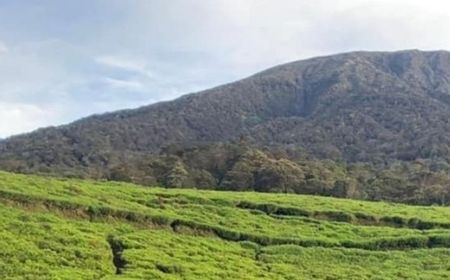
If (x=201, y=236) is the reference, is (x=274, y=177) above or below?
above

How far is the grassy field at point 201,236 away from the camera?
3747cm

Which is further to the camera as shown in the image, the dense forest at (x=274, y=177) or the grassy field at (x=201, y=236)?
the dense forest at (x=274, y=177)

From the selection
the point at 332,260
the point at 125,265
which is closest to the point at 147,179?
the point at 332,260

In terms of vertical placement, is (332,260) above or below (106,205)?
below

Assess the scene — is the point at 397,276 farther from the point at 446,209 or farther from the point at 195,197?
the point at 446,209

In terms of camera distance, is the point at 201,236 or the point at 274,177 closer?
the point at 201,236

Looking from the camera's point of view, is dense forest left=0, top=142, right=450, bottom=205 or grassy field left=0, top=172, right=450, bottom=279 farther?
dense forest left=0, top=142, right=450, bottom=205

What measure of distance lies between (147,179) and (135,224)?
2295 inches

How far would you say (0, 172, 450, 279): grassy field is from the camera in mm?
37469

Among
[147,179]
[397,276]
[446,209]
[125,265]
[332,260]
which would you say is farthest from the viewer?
[147,179]

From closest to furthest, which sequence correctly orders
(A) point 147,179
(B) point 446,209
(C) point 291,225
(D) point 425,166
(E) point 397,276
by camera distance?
(E) point 397,276 < (C) point 291,225 < (B) point 446,209 < (A) point 147,179 < (D) point 425,166

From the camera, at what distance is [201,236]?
49219 mm

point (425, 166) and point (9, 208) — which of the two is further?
point (425, 166)

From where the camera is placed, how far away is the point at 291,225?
182 ft
